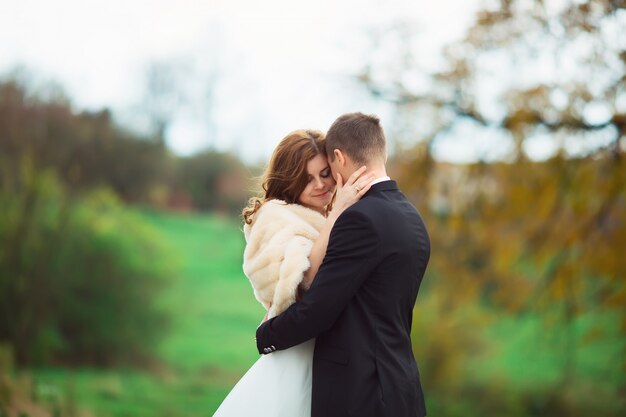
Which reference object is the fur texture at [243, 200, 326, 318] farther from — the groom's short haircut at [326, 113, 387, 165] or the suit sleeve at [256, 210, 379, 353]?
the groom's short haircut at [326, 113, 387, 165]

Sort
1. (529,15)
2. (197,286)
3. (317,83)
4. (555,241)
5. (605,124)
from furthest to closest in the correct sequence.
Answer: (197,286) → (317,83) → (555,241) → (529,15) → (605,124)

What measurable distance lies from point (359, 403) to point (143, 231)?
37.9 ft

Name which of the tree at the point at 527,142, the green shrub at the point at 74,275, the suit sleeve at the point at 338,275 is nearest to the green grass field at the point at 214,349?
the green shrub at the point at 74,275

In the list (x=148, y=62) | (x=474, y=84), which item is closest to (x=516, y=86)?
(x=474, y=84)

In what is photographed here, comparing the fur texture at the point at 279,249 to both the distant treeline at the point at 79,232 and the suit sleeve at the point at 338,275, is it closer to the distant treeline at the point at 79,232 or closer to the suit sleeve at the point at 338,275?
the suit sleeve at the point at 338,275

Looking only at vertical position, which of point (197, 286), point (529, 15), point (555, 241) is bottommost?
point (197, 286)

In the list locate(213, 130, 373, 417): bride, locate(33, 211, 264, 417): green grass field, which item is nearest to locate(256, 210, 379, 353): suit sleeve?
locate(213, 130, 373, 417): bride

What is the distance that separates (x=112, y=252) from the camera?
13.0 metres

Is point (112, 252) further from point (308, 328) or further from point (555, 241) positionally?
point (308, 328)

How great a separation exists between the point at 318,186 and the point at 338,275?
1.51ft

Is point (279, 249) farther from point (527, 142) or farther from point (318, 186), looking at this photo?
point (527, 142)

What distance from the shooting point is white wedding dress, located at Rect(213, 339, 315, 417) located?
232 centimetres

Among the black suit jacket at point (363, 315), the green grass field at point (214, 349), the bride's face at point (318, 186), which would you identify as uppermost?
the bride's face at point (318, 186)

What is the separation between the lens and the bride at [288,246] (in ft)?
7.51
